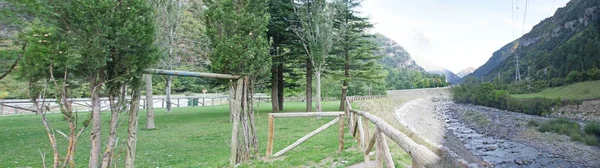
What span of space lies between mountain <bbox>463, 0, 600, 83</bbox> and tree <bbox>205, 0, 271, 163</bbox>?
27185mm

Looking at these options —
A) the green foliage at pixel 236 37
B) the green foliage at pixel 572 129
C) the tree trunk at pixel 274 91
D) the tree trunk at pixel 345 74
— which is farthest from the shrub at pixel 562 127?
the green foliage at pixel 236 37

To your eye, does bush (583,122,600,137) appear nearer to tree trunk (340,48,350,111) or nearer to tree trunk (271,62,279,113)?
tree trunk (340,48,350,111)

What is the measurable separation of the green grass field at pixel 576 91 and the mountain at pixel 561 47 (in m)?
1.19

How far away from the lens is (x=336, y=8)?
56.0 feet

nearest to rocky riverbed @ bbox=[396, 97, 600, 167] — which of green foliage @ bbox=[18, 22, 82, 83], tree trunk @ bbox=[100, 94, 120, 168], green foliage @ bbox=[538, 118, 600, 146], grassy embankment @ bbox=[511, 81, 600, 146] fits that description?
green foliage @ bbox=[538, 118, 600, 146]

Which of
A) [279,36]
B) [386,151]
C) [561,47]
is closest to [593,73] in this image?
[561,47]

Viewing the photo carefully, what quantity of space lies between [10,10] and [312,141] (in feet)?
23.5

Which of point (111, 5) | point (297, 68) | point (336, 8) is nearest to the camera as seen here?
point (111, 5)

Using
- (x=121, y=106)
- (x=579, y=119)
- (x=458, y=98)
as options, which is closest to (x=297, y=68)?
(x=121, y=106)

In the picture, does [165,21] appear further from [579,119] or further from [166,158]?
[579,119]

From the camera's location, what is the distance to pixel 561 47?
24.2 metres

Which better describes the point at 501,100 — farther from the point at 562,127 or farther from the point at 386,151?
the point at 386,151

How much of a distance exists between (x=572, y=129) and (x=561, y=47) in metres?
Answer: 7.22

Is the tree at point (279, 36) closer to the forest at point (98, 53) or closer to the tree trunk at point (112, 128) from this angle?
the forest at point (98, 53)
